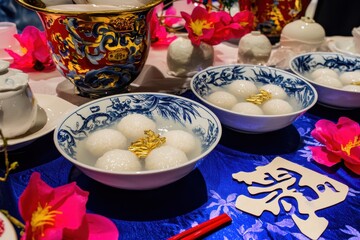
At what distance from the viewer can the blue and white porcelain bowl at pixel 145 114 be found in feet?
1.57

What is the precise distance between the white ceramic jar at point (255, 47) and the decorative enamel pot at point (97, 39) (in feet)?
0.98

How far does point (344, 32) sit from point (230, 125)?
149 cm

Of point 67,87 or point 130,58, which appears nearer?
point 130,58

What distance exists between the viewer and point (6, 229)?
36 cm

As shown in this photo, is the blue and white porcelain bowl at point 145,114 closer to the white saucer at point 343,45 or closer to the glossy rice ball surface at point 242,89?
the glossy rice ball surface at point 242,89

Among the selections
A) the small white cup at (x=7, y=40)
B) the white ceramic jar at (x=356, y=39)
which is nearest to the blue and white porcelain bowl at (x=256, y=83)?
the white ceramic jar at (x=356, y=39)

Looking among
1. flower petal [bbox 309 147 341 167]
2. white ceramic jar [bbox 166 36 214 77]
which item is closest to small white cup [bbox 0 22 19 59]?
white ceramic jar [bbox 166 36 214 77]

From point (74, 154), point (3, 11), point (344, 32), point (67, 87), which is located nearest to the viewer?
point (74, 154)

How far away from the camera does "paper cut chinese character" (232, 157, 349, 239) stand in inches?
20.2

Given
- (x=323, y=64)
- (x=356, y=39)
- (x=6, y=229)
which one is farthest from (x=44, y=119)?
(x=356, y=39)

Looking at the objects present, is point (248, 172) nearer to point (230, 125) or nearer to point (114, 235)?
point (230, 125)

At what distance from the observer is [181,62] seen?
0.88 metres

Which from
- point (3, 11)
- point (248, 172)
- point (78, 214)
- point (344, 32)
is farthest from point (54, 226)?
point (344, 32)

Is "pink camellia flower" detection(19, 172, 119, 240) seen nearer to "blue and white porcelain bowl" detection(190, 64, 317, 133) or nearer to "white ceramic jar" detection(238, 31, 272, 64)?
"blue and white porcelain bowl" detection(190, 64, 317, 133)
